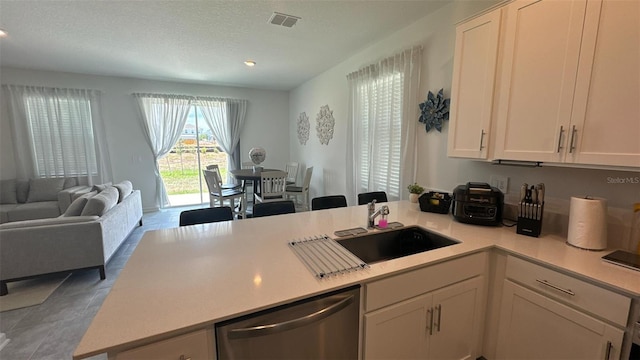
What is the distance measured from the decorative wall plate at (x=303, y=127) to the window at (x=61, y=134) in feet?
12.6

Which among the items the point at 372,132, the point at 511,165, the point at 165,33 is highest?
the point at 165,33

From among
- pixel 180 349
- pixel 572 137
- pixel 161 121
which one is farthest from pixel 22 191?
pixel 572 137

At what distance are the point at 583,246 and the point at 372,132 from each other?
7.24 ft

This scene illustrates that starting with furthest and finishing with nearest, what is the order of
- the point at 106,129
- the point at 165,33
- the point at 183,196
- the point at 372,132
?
1. the point at 183,196
2. the point at 106,129
3. the point at 372,132
4. the point at 165,33

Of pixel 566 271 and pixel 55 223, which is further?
pixel 55 223

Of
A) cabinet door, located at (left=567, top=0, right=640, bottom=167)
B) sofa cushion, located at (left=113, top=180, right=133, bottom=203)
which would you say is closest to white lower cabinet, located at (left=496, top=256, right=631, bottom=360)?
cabinet door, located at (left=567, top=0, right=640, bottom=167)

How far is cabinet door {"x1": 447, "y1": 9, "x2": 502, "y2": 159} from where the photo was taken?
1689 millimetres

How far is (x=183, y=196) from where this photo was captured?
5.70m

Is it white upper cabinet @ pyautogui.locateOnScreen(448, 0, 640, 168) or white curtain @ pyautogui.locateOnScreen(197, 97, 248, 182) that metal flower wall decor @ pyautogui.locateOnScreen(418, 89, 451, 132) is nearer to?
white upper cabinet @ pyautogui.locateOnScreen(448, 0, 640, 168)

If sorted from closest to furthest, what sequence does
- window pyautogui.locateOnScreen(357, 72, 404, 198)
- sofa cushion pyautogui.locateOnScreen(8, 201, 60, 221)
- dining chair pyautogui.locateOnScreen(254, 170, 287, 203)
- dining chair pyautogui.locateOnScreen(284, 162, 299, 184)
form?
1. window pyautogui.locateOnScreen(357, 72, 404, 198)
2. sofa cushion pyautogui.locateOnScreen(8, 201, 60, 221)
3. dining chair pyautogui.locateOnScreen(254, 170, 287, 203)
4. dining chair pyautogui.locateOnScreen(284, 162, 299, 184)

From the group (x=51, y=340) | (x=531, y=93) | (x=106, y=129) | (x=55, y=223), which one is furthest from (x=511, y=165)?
(x=106, y=129)

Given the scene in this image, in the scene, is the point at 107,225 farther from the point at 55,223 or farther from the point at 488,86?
the point at 488,86

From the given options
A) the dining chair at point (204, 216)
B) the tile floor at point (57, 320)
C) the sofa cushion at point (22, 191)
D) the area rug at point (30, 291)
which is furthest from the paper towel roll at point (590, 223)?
the sofa cushion at point (22, 191)

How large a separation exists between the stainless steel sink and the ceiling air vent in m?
2.18
